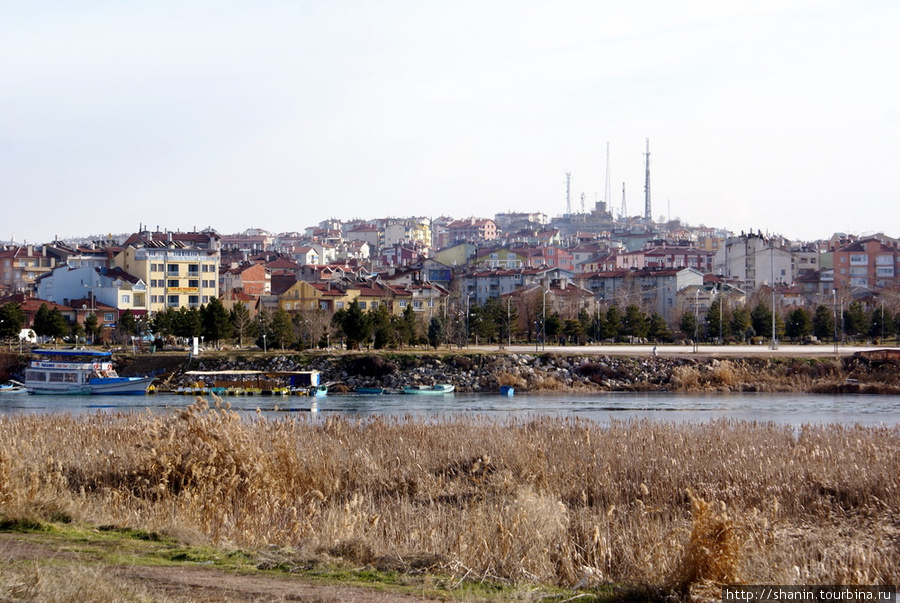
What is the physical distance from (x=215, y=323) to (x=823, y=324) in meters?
41.3

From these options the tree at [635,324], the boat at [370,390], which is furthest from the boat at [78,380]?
the tree at [635,324]

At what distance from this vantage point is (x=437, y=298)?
8106cm

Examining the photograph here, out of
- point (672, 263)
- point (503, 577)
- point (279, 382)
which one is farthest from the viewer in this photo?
point (672, 263)

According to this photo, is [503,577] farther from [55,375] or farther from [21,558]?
[55,375]

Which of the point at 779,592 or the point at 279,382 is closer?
the point at 779,592

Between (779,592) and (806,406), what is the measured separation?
3045 cm

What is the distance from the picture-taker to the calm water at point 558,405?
3300cm

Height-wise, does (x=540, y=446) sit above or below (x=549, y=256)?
below

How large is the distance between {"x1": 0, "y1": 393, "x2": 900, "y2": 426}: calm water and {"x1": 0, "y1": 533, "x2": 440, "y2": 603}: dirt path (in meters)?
21.1

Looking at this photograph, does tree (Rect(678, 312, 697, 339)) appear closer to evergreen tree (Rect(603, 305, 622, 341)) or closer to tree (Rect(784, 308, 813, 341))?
evergreen tree (Rect(603, 305, 622, 341))

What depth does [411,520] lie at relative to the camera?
12.9 m

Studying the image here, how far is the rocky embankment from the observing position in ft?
153

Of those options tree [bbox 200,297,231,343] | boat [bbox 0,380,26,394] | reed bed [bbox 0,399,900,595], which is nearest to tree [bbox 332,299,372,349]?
tree [bbox 200,297,231,343]

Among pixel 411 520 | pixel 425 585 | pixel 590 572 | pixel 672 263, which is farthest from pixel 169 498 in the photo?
pixel 672 263
